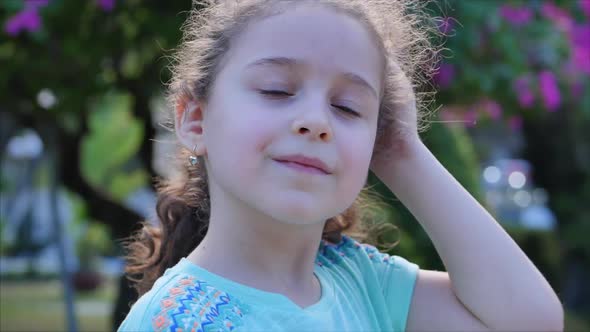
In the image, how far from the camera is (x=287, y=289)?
149 centimetres

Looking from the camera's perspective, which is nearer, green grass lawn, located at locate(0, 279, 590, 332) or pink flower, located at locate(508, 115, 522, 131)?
pink flower, located at locate(508, 115, 522, 131)

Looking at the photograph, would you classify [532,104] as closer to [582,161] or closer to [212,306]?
[212,306]

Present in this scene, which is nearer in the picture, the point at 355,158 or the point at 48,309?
the point at 355,158

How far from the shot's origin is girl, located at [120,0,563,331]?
4.51 feet

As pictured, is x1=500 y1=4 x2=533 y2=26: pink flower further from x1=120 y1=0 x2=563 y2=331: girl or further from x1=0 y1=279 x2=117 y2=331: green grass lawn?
x1=0 y1=279 x2=117 y2=331: green grass lawn

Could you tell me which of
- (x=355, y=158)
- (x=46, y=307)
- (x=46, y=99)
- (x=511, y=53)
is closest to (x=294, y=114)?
(x=355, y=158)

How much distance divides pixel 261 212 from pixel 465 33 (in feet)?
9.45

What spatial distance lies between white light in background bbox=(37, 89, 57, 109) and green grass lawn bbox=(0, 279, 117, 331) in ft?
12.4

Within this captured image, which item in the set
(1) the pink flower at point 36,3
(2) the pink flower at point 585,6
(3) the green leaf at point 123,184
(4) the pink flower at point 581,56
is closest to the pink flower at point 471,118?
(4) the pink flower at point 581,56

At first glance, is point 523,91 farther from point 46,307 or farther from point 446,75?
point 46,307

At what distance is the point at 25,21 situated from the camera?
382 cm

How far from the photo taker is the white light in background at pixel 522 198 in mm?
19172

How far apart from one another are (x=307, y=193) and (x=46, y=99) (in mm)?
3803

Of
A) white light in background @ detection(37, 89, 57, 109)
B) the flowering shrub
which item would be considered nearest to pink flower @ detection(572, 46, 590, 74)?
the flowering shrub
